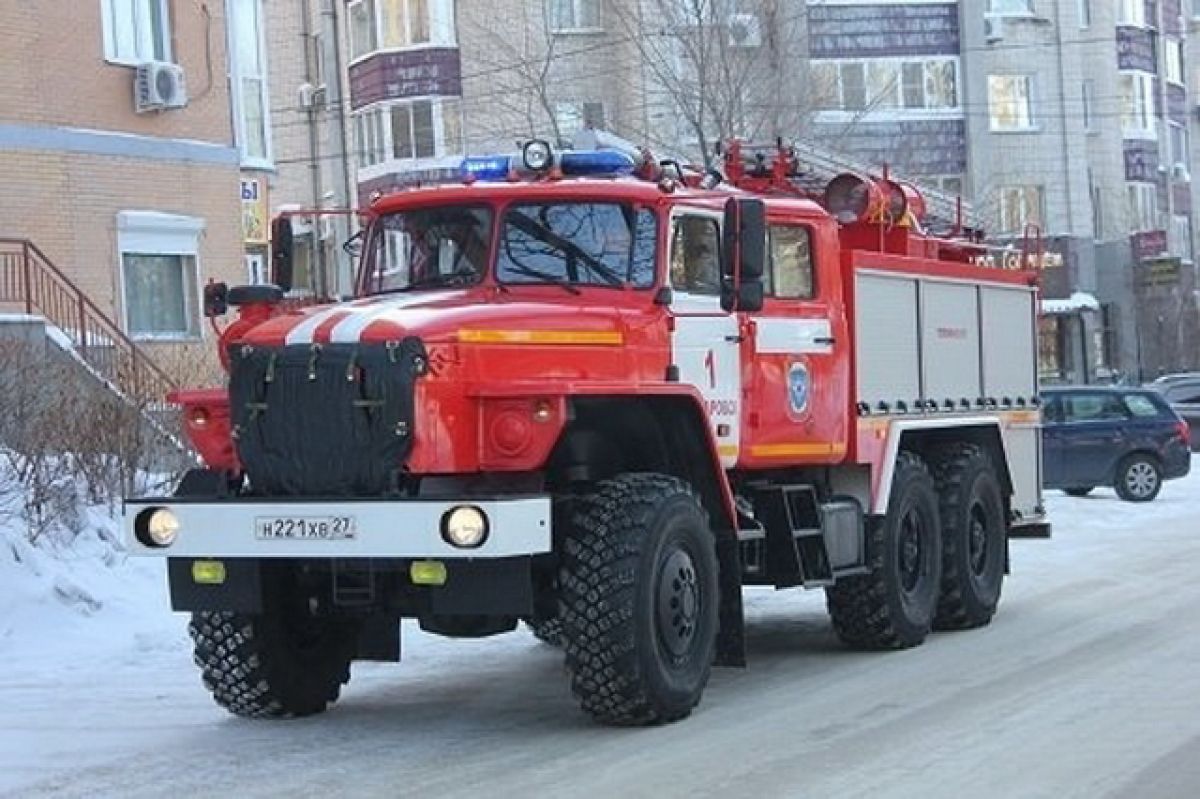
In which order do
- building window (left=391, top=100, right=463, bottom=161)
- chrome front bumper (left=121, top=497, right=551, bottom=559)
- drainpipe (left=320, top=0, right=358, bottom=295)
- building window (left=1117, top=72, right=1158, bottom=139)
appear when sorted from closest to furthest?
chrome front bumper (left=121, top=497, right=551, bottom=559) < building window (left=391, top=100, right=463, bottom=161) < drainpipe (left=320, top=0, right=358, bottom=295) < building window (left=1117, top=72, right=1158, bottom=139)

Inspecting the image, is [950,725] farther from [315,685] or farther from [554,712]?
[315,685]

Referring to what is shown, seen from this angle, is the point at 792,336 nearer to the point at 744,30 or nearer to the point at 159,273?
the point at 159,273

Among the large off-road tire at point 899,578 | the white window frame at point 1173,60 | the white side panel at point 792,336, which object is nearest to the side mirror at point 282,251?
the white side panel at point 792,336

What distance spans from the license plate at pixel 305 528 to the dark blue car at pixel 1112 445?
1711 cm

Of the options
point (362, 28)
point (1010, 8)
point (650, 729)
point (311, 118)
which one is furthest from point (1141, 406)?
point (311, 118)

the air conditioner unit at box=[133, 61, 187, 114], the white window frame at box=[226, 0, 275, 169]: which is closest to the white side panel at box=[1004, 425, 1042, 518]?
the air conditioner unit at box=[133, 61, 187, 114]

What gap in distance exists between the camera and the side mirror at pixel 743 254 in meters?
9.80

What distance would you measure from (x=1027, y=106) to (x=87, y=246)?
104 ft

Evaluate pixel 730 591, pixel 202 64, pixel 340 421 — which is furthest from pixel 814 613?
pixel 202 64

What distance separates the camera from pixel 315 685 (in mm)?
10078

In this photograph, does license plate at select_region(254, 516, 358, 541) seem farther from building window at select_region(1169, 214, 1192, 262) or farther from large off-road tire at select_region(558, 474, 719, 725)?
building window at select_region(1169, 214, 1192, 262)

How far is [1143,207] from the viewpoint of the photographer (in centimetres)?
5253

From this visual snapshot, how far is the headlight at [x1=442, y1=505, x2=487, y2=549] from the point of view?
8.42 m

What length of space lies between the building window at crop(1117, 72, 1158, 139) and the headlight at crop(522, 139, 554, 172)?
44125 mm
